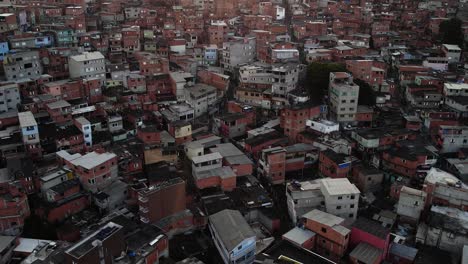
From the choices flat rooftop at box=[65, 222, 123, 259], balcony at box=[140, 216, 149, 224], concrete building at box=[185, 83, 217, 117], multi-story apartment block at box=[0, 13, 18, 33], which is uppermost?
multi-story apartment block at box=[0, 13, 18, 33]

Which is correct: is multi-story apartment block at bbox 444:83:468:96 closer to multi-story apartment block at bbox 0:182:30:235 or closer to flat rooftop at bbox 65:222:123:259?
flat rooftop at bbox 65:222:123:259

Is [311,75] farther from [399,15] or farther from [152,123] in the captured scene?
[399,15]

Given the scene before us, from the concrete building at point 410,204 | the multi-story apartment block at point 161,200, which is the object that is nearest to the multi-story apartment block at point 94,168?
the multi-story apartment block at point 161,200

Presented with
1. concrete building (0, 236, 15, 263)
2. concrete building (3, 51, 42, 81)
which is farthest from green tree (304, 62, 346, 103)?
concrete building (0, 236, 15, 263)

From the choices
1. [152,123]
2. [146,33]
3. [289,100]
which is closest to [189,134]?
[152,123]

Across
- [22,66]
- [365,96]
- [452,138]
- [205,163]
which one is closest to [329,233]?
[205,163]

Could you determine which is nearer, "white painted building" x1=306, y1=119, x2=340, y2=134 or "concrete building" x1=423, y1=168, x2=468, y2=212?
"concrete building" x1=423, y1=168, x2=468, y2=212

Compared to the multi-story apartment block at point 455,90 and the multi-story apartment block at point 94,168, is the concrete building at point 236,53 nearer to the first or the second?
the multi-story apartment block at point 455,90

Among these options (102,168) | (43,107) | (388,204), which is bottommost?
(388,204)
